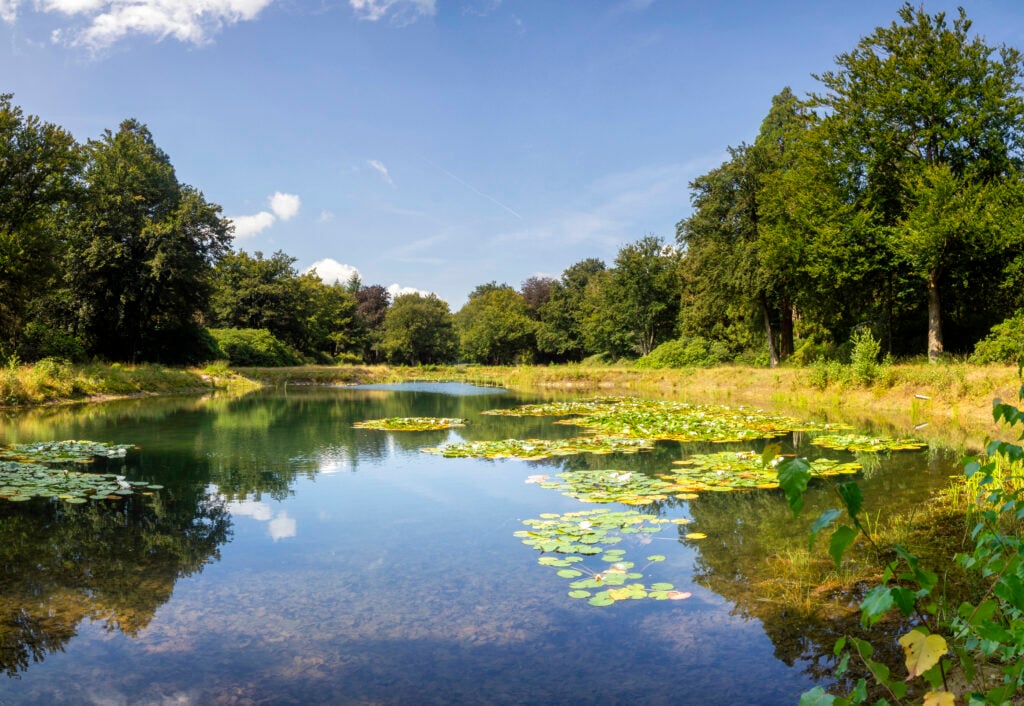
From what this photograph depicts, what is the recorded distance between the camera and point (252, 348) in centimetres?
5428

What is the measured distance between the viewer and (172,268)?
3675 centimetres

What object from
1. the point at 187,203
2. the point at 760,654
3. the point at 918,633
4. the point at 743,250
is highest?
the point at 187,203

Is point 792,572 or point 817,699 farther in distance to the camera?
point 792,572

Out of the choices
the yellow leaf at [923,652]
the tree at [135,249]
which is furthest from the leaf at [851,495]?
the tree at [135,249]

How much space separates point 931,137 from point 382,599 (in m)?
26.7

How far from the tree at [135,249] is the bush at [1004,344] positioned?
37262mm

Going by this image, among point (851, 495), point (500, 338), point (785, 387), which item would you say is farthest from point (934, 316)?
point (500, 338)

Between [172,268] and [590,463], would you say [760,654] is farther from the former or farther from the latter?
[172,268]

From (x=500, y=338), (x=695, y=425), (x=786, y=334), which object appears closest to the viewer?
(x=695, y=425)

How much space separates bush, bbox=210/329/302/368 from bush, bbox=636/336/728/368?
30376mm

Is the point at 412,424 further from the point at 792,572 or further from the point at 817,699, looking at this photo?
the point at 817,699

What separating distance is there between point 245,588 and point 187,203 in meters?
38.1

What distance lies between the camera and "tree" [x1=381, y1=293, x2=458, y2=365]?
74.6 m

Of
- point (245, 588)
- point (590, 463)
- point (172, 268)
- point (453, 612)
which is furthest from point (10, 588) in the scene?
point (172, 268)
